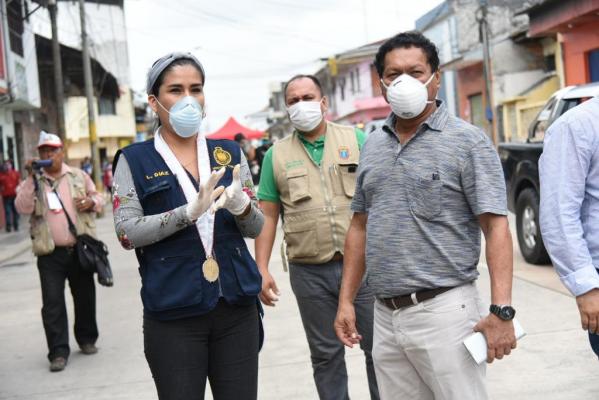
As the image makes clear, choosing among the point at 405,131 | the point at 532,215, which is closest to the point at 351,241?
the point at 405,131

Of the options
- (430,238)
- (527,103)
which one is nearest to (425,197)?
(430,238)

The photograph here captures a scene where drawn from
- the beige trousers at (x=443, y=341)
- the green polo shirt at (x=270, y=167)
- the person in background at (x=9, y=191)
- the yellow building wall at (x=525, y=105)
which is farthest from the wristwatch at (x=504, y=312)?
the yellow building wall at (x=525, y=105)

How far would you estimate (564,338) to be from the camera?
666 centimetres

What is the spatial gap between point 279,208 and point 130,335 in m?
3.74

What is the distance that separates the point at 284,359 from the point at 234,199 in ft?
11.9

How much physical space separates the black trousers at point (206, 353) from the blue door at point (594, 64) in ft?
72.0

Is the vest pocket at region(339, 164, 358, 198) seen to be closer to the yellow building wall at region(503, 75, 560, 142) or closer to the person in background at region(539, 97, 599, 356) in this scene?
the person in background at region(539, 97, 599, 356)

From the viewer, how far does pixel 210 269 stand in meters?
3.35

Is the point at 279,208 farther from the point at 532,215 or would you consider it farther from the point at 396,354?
the point at 532,215

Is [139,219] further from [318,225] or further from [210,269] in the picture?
[318,225]

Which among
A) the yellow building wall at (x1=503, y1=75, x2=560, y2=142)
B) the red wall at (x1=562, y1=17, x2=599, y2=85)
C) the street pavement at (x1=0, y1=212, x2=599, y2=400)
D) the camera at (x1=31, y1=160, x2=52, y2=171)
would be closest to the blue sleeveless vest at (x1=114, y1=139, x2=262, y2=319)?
the street pavement at (x1=0, y1=212, x2=599, y2=400)

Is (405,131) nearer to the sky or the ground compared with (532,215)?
nearer to the sky

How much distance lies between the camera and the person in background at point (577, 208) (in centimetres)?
313

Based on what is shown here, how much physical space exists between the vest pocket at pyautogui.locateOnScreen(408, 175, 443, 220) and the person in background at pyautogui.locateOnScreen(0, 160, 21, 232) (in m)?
20.7
